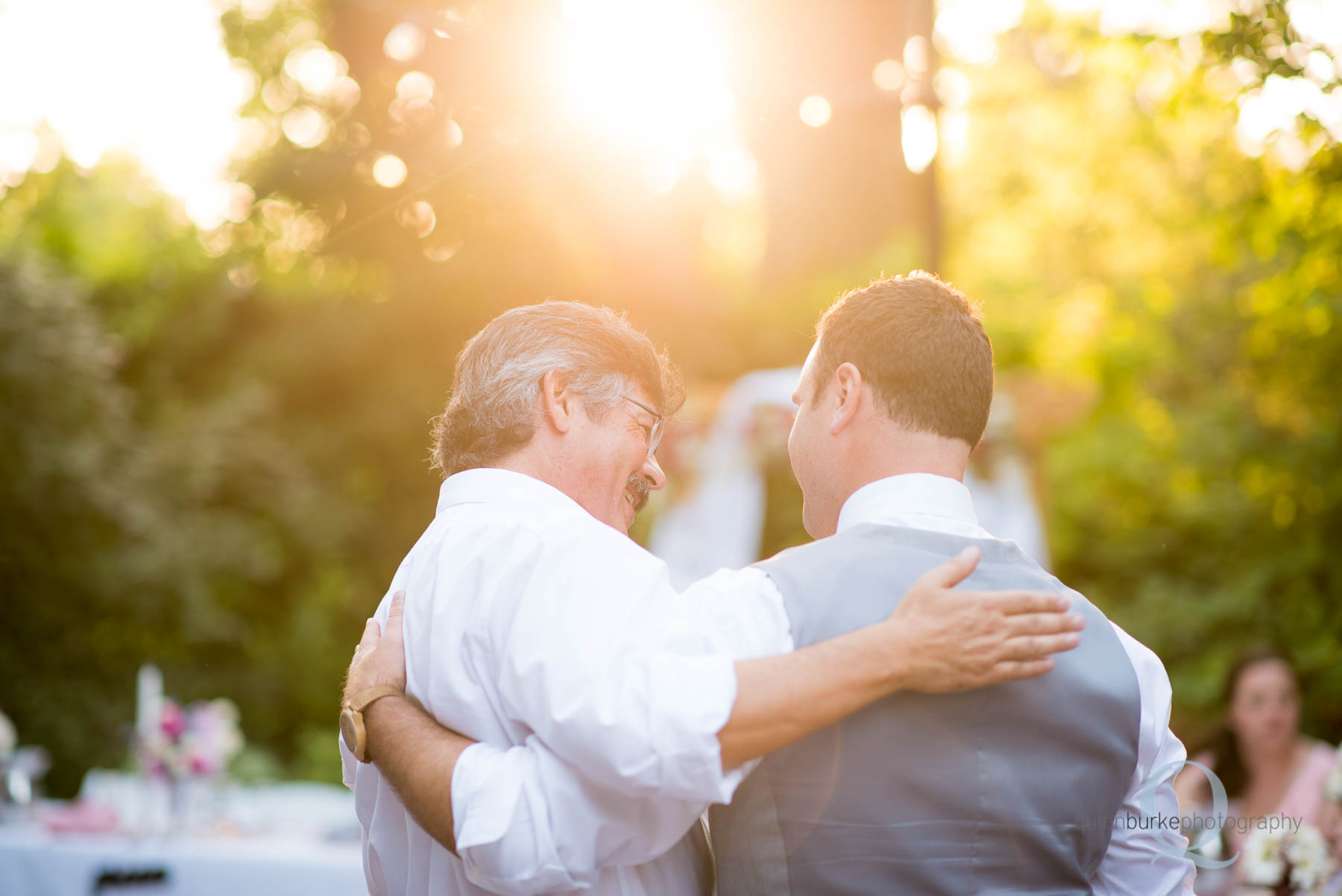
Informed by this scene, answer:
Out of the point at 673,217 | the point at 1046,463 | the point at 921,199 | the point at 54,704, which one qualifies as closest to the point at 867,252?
the point at 673,217

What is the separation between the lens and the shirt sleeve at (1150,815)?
6.34 feet

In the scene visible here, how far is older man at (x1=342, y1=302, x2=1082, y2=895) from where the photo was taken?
1.62 m

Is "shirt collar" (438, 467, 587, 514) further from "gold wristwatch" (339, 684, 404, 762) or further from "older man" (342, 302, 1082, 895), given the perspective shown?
"gold wristwatch" (339, 684, 404, 762)

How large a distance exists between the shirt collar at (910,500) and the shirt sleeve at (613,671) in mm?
365

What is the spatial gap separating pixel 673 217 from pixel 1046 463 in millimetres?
5987

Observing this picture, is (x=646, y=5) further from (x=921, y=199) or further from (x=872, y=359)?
(x=872, y=359)

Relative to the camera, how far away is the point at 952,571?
1721 mm

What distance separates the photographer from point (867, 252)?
25.6ft

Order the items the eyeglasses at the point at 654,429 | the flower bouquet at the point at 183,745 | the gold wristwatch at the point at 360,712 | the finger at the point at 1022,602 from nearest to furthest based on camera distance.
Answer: the finger at the point at 1022,602 < the gold wristwatch at the point at 360,712 < the eyeglasses at the point at 654,429 < the flower bouquet at the point at 183,745

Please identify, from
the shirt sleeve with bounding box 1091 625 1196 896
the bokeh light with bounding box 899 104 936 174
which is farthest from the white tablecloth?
the bokeh light with bounding box 899 104 936 174

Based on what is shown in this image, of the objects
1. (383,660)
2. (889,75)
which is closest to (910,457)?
(383,660)

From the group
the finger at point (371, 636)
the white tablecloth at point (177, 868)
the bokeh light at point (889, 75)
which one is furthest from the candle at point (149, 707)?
the bokeh light at point (889, 75)

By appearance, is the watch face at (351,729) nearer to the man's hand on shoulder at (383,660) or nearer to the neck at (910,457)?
the man's hand on shoulder at (383,660)

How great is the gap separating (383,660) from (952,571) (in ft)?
3.05
